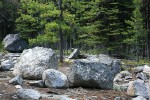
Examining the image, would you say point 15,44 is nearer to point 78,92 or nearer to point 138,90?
point 78,92

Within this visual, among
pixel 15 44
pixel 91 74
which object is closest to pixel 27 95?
pixel 91 74

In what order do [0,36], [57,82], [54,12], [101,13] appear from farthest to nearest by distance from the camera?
[0,36] < [101,13] < [54,12] < [57,82]

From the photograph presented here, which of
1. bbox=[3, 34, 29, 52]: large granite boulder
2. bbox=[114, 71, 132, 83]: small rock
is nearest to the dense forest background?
bbox=[3, 34, 29, 52]: large granite boulder

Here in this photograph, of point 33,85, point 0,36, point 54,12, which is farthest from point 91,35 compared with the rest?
point 0,36

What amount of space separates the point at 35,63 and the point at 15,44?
24.3m

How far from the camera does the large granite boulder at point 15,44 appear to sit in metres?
36.2

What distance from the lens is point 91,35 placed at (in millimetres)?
28031

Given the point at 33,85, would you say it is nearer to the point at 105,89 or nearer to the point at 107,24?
the point at 105,89

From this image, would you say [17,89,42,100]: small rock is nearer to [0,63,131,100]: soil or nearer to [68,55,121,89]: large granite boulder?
[0,63,131,100]: soil

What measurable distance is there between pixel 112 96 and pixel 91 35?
17752mm

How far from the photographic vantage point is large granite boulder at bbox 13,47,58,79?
12602 millimetres

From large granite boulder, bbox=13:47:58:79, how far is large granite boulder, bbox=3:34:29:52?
23.1 metres

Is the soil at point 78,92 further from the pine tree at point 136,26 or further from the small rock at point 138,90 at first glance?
the pine tree at point 136,26

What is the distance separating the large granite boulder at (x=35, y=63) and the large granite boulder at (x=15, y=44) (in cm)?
2310
